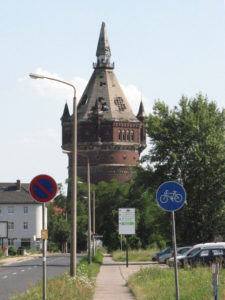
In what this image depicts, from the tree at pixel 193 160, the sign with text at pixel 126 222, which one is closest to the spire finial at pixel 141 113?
the tree at pixel 193 160

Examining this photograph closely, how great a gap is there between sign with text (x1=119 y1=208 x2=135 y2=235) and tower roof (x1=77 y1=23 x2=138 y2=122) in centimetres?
8003

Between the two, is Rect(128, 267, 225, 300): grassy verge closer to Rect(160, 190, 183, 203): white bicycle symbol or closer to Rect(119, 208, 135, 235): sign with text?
Rect(160, 190, 183, 203): white bicycle symbol

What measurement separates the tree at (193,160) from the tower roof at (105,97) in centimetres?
6780

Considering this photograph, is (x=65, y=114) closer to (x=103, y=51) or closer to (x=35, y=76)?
(x=103, y=51)

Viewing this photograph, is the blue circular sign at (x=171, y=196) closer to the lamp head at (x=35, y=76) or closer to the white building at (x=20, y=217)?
the lamp head at (x=35, y=76)

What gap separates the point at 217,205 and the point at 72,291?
36.1 metres

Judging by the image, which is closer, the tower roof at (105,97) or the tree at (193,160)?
the tree at (193,160)

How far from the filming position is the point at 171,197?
1503cm

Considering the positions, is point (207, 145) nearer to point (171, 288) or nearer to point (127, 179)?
point (171, 288)

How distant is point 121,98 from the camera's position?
125188 millimetres

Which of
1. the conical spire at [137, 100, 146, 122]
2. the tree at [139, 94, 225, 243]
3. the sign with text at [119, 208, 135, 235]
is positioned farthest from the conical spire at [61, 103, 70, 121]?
the sign with text at [119, 208, 135, 235]

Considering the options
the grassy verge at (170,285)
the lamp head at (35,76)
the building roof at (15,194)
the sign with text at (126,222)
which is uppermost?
the building roof at (15,194)

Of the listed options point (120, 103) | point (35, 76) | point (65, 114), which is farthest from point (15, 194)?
point (35, 76)

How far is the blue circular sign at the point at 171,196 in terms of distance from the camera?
14941mm
